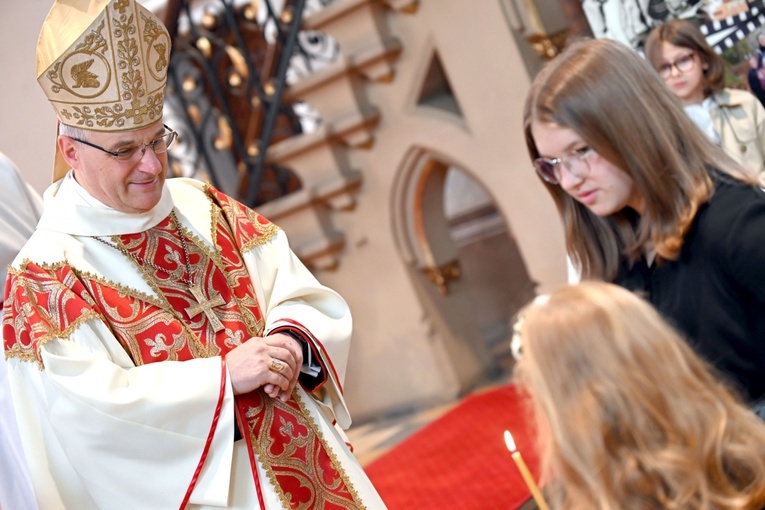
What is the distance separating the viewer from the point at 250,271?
287 centimetres

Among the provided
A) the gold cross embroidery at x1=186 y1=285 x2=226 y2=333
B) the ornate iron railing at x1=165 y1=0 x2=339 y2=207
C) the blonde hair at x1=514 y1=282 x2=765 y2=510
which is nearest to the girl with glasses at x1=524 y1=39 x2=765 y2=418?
the blonde hair at x1=514 y1=282 x2=765 y2=510

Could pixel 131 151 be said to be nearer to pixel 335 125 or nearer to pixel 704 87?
pixel 704 87

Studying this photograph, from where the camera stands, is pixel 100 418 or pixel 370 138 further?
pixel 370 138

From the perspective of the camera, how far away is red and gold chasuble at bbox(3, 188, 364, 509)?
8.21 ft

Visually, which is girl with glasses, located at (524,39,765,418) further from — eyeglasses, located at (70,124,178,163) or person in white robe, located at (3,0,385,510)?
eyeglasses, located at (70,124,178,163)

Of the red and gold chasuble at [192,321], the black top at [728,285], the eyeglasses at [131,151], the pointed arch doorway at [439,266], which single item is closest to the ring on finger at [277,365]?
the red and gold chasuble at [192,321]

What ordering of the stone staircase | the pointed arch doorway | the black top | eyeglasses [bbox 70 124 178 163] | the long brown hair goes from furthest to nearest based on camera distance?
1. the pointed arch doorway
2. the stone staircase
3. the long brown hair
4. eyeglasses [bbox 70 124 178 163]
5. the black top

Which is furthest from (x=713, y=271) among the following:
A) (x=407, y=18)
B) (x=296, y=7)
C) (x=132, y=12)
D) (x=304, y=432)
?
(x=296, y=7)

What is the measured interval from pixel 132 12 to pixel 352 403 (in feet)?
14.5

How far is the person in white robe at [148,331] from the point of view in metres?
2.47

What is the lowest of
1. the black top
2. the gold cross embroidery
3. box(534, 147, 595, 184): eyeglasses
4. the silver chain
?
the black top

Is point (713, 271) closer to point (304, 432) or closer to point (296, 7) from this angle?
point (304, 432)

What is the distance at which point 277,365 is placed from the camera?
251 centimetres

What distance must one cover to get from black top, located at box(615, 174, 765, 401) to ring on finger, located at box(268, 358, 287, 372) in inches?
38.5
